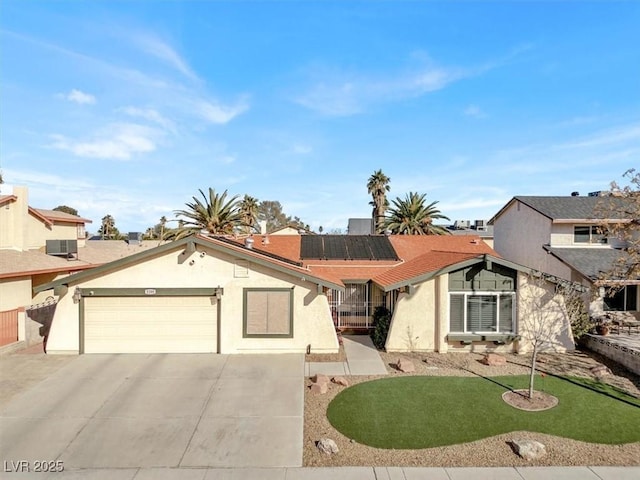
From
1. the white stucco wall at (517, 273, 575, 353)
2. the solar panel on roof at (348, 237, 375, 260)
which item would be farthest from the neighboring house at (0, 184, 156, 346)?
the white stucco wall at (517, 273, 575, 353)

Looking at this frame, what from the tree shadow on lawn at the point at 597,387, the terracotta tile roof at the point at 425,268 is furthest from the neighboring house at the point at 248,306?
the tree shadow on lawn at the point at 597,387

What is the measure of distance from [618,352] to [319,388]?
1121cm

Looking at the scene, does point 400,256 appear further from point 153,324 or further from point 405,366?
point 153,324

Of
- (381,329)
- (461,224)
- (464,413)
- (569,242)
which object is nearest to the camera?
(464,413)

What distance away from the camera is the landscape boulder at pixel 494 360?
43.3 ft

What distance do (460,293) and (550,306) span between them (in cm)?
359

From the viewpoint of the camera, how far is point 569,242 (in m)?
23.3

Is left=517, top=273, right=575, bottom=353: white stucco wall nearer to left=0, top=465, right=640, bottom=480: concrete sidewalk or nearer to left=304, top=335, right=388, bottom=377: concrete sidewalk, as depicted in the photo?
left=304, top=335, right=388, bottom=377: concrete sidewalk

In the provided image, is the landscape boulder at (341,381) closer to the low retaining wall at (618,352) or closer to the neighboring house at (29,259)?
the low retaining wall at (618,352)

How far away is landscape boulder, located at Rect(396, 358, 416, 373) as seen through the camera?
12.5 meters

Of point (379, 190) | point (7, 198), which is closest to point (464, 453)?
point (7, 198)

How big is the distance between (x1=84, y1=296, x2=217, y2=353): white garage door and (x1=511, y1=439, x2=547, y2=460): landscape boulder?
34.2 feet

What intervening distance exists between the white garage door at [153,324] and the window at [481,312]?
30.9 feet

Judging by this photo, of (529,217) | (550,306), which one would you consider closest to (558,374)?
(550,306)
